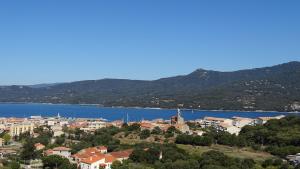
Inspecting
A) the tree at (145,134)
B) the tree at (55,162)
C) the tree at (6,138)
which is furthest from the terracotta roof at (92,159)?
the tree at (6,138)

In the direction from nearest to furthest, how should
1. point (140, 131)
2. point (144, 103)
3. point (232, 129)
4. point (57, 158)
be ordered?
point (57, 158) < point (140, 131) < point (232, 129) < point (144, 103)

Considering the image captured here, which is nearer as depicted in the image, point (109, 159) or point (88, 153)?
point (109, 159)

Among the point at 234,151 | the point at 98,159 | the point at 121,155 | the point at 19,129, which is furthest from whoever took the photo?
the point at 19,129

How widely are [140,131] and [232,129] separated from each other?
13.8 meters

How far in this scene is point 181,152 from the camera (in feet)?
111

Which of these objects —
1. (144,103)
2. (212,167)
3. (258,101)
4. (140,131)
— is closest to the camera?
(212,167)

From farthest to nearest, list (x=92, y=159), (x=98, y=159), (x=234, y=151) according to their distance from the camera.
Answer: (x=234, y=151) < (x=92, y=159) < (x=98, y=159)

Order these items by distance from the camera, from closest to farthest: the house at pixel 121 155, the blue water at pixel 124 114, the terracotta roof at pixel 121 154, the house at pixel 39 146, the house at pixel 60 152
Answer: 1. the house at pixel 121 155
2. the terracotta roof at pixel 121 154
3. the house at pixel 60 152
4. the house at pixel 39 146
5. the blue water at pixel 124 114

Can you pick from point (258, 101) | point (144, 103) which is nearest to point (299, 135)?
point (258, 101)

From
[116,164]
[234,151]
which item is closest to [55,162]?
[116,164]

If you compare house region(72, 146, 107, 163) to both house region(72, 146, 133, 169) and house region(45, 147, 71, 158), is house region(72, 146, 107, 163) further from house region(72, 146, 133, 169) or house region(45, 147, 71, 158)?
house region(45, 147, 71, 158)

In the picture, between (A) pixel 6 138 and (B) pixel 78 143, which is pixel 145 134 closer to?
(B) pixel 78 143

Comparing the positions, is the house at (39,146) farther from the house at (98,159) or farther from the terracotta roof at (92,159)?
the terracotta roof at (92,159)

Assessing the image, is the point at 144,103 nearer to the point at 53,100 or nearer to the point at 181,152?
the point at 53,100
